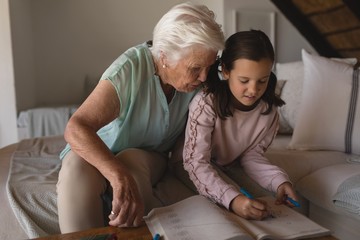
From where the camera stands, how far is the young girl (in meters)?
0.92

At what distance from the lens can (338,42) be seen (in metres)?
2.88

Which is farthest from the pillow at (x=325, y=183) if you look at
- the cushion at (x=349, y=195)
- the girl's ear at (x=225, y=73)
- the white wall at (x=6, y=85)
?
the white wall at (x=6, y=85)

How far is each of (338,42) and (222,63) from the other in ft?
7.37

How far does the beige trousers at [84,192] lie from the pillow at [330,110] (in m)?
0.79

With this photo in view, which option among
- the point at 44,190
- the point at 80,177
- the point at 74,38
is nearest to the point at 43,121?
the point at 74,38

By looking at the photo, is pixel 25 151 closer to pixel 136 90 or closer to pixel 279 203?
pixel 136 90

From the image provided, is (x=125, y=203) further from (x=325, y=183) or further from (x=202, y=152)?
(x=325, y=183)

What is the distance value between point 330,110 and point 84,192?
1.05m

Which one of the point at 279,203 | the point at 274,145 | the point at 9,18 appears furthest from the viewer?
the point at 9,18

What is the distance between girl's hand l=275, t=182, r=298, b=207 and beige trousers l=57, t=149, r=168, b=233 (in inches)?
12.7

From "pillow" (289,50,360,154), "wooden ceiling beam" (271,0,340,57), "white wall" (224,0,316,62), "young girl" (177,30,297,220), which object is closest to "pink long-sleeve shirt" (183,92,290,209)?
"young girl" (177,30,297,220)

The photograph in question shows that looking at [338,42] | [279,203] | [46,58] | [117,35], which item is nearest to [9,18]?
[46,58]

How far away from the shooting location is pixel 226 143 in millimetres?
1093

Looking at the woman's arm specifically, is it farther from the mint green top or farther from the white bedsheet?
the white bedsheet
